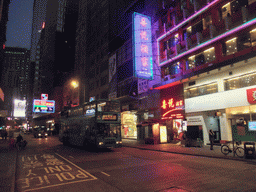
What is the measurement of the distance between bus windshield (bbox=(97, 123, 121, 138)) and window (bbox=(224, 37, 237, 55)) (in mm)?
13075

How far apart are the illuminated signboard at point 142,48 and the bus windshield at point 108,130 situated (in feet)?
27.6

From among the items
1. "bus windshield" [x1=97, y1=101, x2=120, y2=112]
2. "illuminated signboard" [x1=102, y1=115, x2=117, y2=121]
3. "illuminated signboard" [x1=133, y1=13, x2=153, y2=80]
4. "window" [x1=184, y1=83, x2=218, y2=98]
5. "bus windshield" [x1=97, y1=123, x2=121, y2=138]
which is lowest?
"bus windshield" [x1=97, y1=123, x2=121, y2=138]

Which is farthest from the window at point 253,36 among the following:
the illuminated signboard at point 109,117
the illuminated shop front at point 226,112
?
the illuminated signboard at point 109,117

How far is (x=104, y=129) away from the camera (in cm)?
1716

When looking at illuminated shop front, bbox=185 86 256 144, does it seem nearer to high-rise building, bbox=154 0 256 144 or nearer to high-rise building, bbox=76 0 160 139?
high-rise building, bbox=154 0 256 144

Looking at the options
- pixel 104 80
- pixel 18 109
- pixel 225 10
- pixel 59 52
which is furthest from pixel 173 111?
pixel 59 52

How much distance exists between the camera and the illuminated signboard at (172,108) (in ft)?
71.5

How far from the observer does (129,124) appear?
3250 cm

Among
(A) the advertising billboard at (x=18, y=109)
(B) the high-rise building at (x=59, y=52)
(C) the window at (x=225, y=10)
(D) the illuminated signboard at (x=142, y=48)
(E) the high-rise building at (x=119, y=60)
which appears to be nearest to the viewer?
(C) the window at (x=225, y=10)

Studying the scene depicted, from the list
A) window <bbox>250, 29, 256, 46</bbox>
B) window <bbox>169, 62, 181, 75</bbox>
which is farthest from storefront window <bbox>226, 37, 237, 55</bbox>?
window <bbox>169, 62, 181, 75</bbox>

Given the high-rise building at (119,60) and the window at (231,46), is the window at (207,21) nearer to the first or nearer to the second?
the window at (231,46)

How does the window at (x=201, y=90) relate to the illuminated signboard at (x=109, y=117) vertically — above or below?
above

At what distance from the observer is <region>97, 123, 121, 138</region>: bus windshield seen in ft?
55.6

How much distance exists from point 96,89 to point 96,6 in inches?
1075
